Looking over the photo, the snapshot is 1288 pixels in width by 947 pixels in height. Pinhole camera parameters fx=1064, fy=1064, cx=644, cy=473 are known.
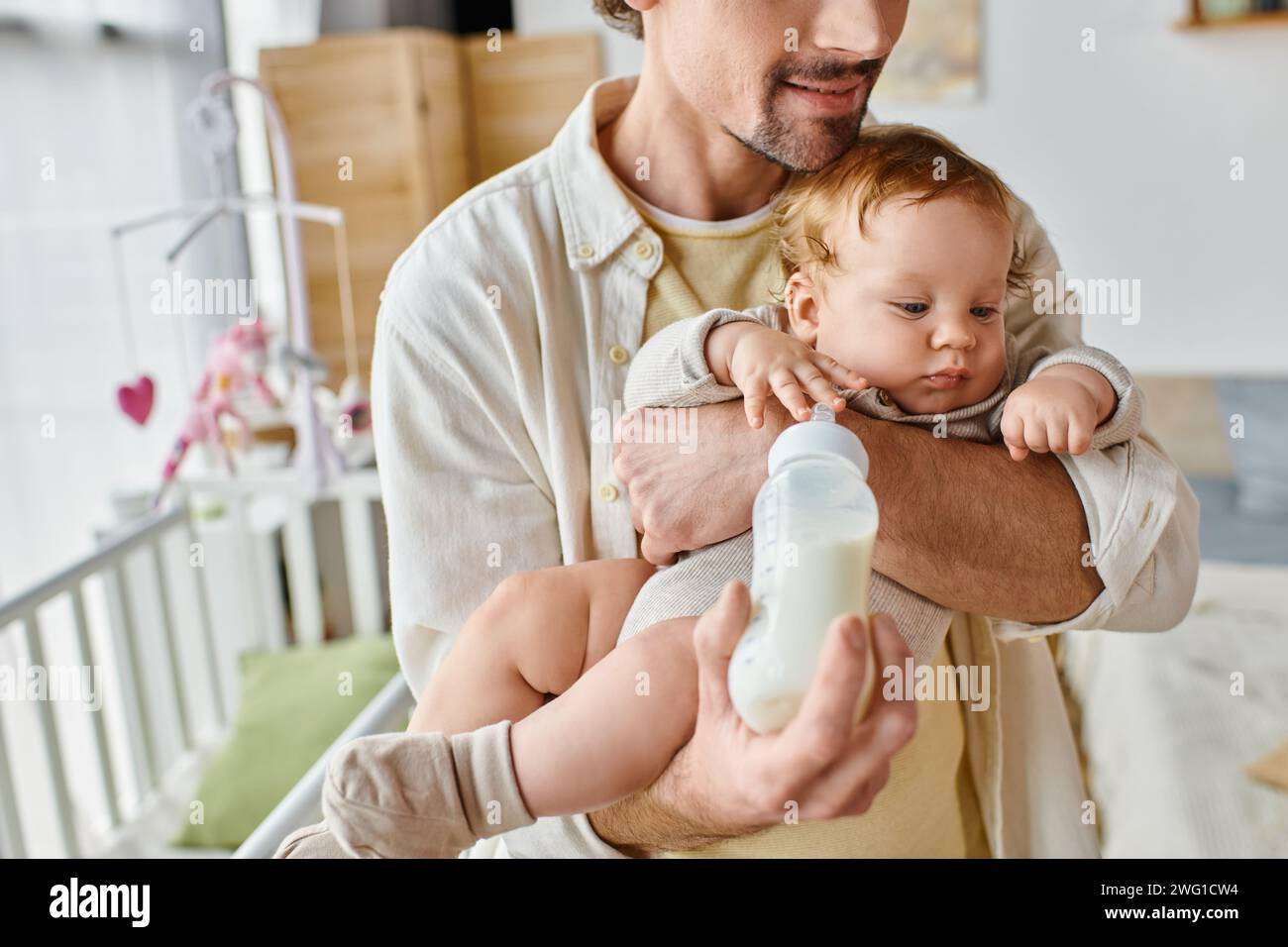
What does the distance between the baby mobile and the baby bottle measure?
40 centimetres

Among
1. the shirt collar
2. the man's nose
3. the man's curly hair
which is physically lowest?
the shirt collar

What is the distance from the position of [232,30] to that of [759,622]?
53.0 inches

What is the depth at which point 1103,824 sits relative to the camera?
1.57 meters

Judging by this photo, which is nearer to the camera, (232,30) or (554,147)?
(554,147)

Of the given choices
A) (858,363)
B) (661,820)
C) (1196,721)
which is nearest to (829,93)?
(858,363)

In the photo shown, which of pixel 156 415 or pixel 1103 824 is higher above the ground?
pixel 156 415

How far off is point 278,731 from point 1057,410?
5.30ft

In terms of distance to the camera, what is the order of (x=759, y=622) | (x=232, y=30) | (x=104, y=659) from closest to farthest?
(x=759, y=622) < (x=232, y=30) < (x=104, y=659)

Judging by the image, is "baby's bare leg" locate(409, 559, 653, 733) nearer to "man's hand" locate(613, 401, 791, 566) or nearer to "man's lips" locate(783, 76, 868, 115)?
"man's hand" locate(613, 401, 791, 566)

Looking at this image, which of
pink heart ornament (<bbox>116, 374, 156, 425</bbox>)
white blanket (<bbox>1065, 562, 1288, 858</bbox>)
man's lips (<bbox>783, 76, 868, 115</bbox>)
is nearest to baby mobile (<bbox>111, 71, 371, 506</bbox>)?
pink heart ornament (<bbox>116, 374, 156, 425</bbox>)

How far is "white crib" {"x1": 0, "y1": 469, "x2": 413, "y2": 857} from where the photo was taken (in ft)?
5.12

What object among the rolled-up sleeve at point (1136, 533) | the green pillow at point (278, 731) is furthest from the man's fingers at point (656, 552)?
the green pillow at point (278, 731)
